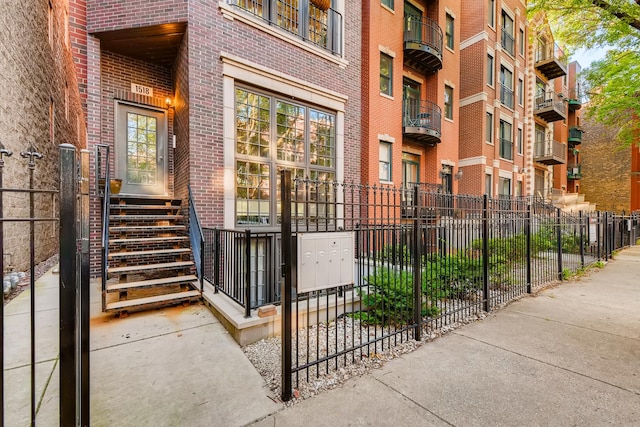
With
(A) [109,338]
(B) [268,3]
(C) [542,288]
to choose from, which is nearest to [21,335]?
(A) [109,338]

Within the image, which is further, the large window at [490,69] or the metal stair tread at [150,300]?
the large window at [490,69]

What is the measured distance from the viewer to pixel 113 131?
673cm

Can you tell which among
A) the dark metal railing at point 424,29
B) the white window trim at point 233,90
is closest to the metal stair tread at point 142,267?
the white window trim at point 233,90

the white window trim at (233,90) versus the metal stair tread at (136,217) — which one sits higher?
the white window trim at (233,90)

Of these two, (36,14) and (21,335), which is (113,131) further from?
(21,335)

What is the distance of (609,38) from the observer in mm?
8812

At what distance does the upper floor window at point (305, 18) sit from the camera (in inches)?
286

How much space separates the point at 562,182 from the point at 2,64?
30.4 m

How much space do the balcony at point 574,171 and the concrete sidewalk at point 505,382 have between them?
26.2 meters

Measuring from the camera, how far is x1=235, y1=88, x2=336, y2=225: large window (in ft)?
22.4

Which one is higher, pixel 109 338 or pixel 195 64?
pixel 195 64

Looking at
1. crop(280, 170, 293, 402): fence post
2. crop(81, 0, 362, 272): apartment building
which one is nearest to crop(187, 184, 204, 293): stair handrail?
crop(81, 0, 362, 272): apartment building

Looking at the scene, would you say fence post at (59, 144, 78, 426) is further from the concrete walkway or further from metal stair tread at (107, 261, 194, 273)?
metal stair tread at (107, 261, 194, 273)

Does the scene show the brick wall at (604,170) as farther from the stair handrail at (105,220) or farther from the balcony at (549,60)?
the stair handrail at (105,220)
